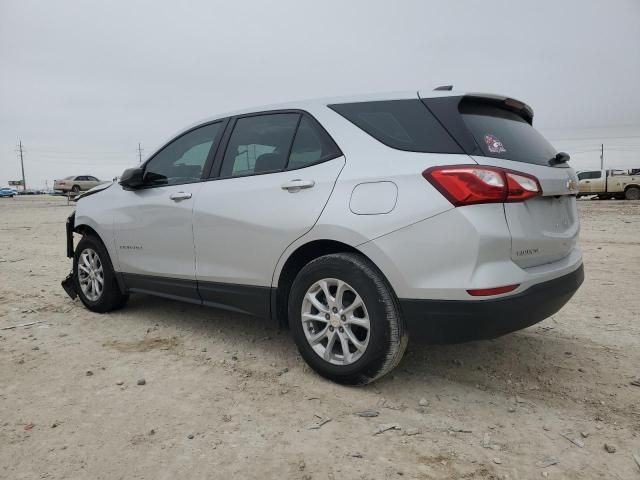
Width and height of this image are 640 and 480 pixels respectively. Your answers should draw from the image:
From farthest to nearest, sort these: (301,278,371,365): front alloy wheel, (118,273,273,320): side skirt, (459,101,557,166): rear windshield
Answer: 1. (118,273,273,320): side skirt
2. (301,278,371,365): front alloy wheel
3. (459,101,557,166): rear windshield

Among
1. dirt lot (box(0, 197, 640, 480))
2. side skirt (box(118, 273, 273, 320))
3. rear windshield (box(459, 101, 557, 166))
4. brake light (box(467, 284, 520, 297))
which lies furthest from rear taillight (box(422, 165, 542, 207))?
side skirt (box(118, 273, 273, 320))

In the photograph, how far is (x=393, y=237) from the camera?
2.64 metres

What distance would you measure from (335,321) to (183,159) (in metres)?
2.15

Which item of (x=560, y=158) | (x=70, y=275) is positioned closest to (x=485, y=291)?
(x=560, y=158)

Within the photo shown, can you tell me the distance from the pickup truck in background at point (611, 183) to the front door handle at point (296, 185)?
869 inches

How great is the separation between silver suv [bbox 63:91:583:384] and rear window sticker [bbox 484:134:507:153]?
0.04 feet

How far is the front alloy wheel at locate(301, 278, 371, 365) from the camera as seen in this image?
2822mm

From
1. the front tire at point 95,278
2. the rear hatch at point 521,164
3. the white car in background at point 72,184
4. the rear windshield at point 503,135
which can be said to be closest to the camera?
the rear hatch at point 521,164

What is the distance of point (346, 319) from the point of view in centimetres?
286

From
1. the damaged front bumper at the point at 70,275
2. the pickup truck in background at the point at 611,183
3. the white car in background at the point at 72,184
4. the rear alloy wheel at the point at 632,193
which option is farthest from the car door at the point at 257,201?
the white car in background at the point at 72,184

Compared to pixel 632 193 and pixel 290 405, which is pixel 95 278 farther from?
pixel 632 193

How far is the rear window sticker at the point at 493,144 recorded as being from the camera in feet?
8.71

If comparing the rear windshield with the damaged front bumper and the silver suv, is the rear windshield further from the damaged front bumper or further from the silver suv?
the damaged front bumper

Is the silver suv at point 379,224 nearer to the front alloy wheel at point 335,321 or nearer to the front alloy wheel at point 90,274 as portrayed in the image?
the front alloy wheel at point 335,321
